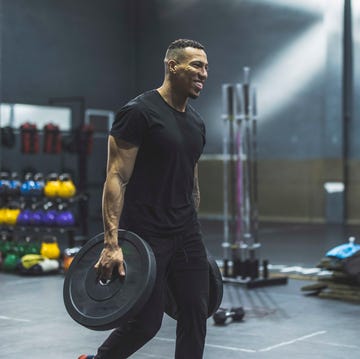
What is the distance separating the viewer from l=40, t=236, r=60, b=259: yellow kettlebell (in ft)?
27.7

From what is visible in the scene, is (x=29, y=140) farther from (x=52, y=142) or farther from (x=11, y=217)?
(x=11, y=217)

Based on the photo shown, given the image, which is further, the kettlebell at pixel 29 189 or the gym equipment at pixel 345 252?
the kettlebell at pixel 29 189

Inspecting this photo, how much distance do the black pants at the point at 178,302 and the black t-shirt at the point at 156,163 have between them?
80mm

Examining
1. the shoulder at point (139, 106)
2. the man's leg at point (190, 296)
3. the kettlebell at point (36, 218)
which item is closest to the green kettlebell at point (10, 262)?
the kettlebell at point (36, 218)

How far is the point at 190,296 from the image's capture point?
10.6 ft

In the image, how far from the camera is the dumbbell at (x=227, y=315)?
5.59m

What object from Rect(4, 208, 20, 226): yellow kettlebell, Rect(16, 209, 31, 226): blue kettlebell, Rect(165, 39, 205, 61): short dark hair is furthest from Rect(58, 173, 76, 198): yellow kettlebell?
Rect(165, 39, 205, 61): short dark hair

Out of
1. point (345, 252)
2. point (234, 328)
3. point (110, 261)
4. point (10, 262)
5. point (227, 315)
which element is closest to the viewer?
point (110, 261)

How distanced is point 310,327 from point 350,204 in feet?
29.5

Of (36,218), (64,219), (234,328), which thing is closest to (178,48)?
(234,328)

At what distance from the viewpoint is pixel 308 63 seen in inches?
586

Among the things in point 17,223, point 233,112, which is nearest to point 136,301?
point 233,112

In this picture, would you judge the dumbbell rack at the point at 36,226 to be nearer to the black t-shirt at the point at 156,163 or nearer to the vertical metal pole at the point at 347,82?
the black t-shirt at the point at 156,163

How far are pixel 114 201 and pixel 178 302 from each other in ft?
1.57
